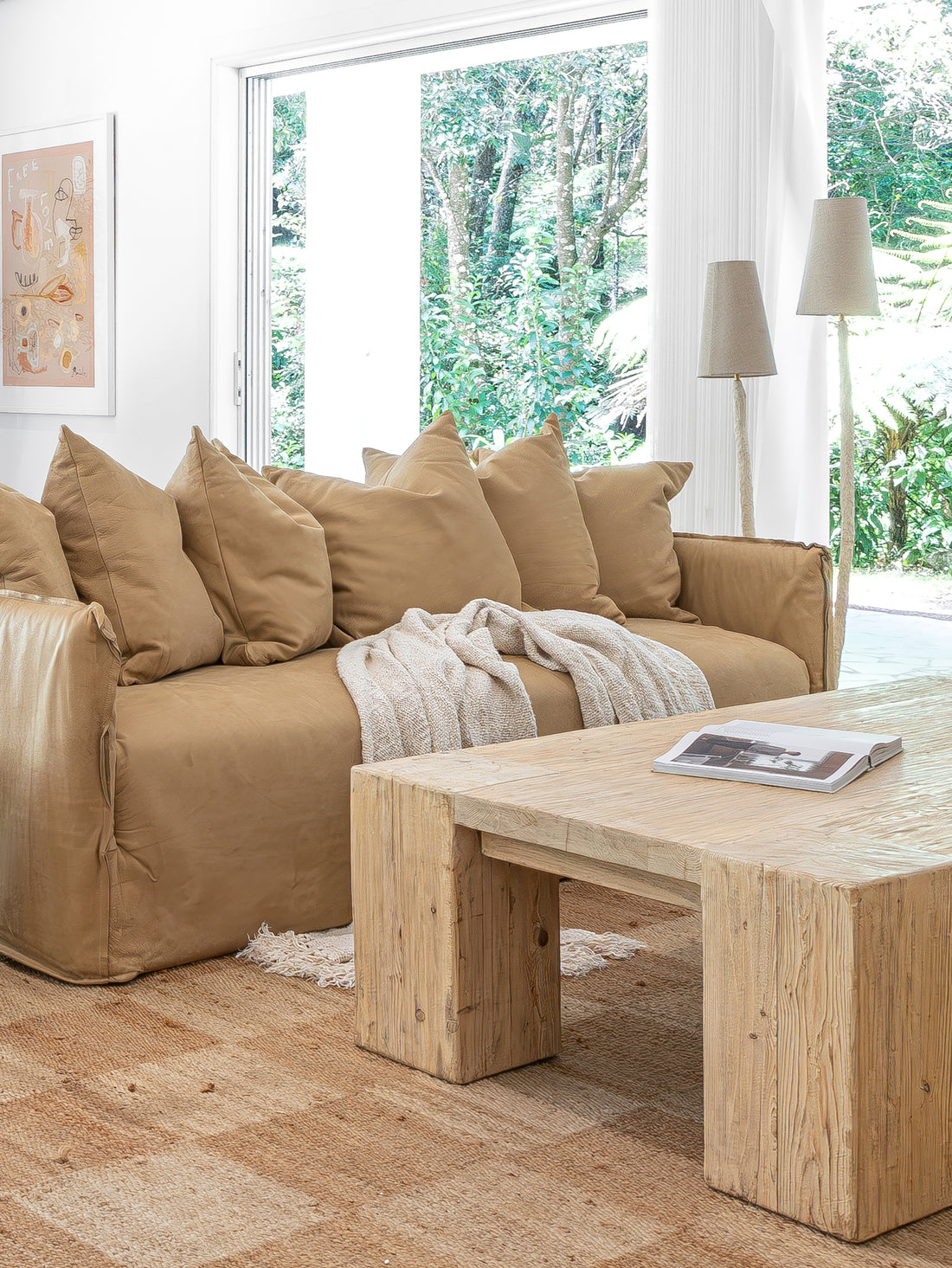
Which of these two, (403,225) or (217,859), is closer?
(217,859)

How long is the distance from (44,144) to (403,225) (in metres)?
1.54

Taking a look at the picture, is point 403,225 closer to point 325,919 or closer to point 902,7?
point 902,7

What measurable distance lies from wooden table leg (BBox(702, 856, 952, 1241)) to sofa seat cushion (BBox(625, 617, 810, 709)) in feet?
5.60

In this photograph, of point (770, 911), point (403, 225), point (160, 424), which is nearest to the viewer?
point (770, 911)

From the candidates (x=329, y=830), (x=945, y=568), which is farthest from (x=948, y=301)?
Result: (x=329, y=830)

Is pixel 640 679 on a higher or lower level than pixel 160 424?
lower

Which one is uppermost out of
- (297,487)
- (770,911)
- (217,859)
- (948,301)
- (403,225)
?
(403,225)

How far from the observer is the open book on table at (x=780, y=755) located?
196 centimetres

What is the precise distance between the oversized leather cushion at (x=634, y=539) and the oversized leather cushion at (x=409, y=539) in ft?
1.24

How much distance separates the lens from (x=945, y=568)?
444cm

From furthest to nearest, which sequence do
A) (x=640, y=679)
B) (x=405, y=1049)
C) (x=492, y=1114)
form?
(x=640, y=679), (x=405, y=1049), (x=492, y=1114)

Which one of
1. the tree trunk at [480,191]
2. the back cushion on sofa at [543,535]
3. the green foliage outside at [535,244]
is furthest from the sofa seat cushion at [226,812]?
the tree trunk at [480,191]

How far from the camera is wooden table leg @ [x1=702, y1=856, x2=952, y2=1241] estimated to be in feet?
4.95

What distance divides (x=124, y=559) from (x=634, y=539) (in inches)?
57.1
